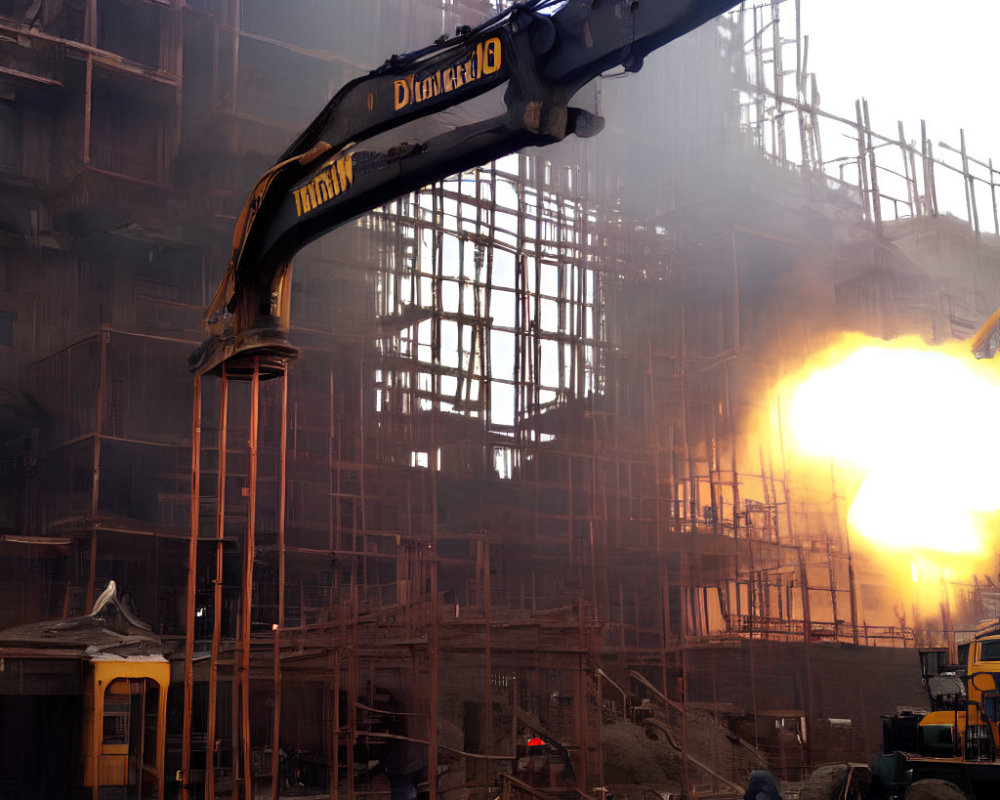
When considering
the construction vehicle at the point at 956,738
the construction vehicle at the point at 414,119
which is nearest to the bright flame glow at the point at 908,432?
the construction vehicle at the point at 956,738

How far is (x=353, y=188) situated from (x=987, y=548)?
43.1 metres

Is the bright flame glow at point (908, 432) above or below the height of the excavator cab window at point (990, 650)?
above

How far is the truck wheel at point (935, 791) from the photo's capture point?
15.5 m

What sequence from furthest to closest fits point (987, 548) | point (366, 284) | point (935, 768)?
point (987, 548) → point (366, 284) → point (935, 768)

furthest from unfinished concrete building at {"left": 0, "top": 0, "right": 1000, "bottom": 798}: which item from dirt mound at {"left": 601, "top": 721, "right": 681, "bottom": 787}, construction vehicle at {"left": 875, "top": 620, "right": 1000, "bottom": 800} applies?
construction vehicle at {"left": 875, "top": 620, "right": 1000, "bottom": 800}

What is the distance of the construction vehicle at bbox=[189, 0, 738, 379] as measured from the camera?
9289 mm

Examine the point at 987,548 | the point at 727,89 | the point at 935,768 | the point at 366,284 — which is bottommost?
the point at 935,768

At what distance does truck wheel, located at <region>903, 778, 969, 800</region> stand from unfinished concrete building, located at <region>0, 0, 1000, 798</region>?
674 centimetres

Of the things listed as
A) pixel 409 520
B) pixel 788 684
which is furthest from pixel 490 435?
pixel 788 684

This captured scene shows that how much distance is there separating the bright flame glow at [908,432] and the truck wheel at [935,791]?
1133 inches

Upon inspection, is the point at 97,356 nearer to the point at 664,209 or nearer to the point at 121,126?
the point at 121,126

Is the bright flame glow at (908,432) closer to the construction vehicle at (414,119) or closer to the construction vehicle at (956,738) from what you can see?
the construction vehicle at (956,738)

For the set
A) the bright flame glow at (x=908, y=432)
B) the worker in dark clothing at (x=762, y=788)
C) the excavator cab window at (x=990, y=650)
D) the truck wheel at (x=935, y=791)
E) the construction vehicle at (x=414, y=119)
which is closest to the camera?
the construction vehicle at (x=414, y=119)

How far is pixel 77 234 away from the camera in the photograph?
112ft
